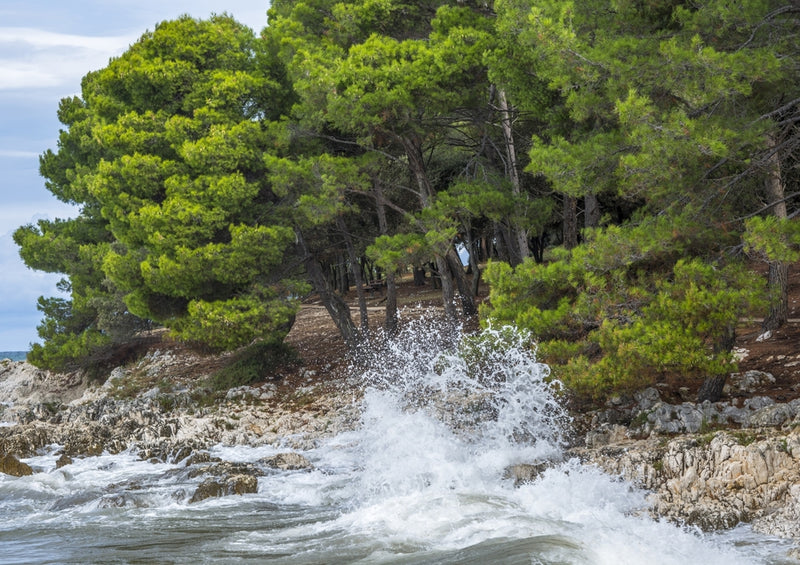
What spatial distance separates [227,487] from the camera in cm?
1097

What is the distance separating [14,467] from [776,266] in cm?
1323

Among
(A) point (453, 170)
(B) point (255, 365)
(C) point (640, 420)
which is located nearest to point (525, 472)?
(C) point (640, 420)

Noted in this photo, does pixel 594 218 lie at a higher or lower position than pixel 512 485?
higher

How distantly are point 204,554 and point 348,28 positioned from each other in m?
12.3

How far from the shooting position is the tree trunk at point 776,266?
9617mm

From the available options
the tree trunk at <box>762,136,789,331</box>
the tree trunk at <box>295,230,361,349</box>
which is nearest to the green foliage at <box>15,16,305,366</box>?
the tree trunk at <box>295,230,361,349</box>

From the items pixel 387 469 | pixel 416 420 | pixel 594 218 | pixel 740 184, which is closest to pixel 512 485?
pixel 387 469

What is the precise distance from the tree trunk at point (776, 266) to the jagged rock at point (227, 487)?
7.30 meters

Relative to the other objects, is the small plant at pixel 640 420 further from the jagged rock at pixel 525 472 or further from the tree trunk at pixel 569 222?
the tree trunk at pixel 569 222

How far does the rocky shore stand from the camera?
7.84 meters

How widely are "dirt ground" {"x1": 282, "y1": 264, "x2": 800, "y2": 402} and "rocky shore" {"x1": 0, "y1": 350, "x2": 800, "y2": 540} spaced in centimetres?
38

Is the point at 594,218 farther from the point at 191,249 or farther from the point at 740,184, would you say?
the point at 191,249

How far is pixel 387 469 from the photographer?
1086 centimetres

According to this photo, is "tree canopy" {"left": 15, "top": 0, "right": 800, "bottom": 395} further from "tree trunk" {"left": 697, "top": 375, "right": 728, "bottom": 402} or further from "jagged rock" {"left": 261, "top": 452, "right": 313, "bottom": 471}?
"jagged rock" {"left": 261, "top": 452, "right": 313, "bottom": 471}
